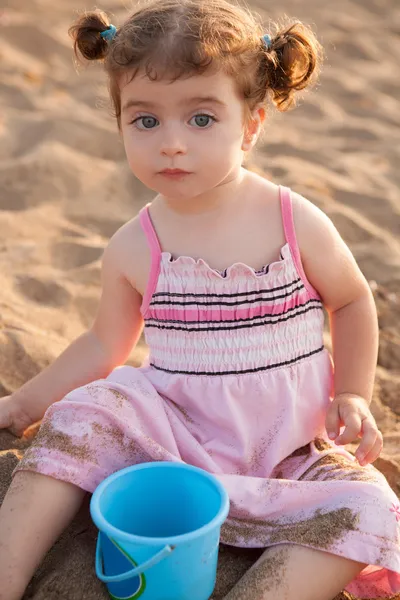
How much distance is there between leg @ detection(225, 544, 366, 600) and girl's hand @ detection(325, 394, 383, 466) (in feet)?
0.90

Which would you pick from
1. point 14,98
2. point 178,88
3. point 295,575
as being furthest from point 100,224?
point 295,575

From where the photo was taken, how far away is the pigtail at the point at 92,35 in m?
1.98

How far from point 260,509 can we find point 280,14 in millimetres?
4139

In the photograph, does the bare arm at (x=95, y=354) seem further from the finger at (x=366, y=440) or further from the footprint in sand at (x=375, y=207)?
the footprint in sand at (x=375, y=207)

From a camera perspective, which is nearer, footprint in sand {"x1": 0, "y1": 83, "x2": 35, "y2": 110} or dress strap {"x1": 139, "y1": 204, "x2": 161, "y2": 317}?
dress strap {"x1": 139, "y1": 204, "x2": 161, "y2": 317}

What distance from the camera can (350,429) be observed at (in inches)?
73.3

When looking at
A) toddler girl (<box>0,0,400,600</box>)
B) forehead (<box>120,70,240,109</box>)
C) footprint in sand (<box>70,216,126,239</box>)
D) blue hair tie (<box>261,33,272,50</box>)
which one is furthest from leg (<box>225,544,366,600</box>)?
footprint in sand (<box>70,216,126,239</box>)

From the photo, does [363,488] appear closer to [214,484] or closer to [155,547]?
[214,484]

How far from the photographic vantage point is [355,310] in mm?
2059

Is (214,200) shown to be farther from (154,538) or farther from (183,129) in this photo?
(154,538)

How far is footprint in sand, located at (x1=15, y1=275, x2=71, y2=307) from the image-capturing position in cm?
283

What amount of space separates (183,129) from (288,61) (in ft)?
1.15

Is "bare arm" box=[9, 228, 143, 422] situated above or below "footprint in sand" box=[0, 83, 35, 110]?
below

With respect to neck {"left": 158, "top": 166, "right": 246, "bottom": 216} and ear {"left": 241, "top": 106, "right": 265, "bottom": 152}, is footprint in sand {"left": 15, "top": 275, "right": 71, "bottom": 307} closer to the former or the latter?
neck {"left": 158, "top": 166, "right": 246, "bottom": 216}
